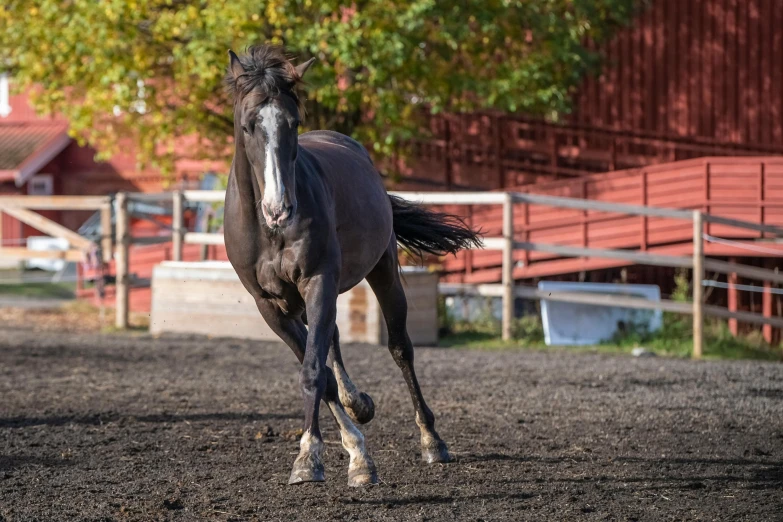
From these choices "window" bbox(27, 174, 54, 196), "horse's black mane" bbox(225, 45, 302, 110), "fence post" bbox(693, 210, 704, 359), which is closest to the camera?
"horse's black mane" bbox(225, 45, 302, 110)

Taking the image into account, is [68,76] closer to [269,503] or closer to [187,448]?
[187,448]

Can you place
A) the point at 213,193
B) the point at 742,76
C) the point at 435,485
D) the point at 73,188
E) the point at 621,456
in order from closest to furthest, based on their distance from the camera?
1. the point at 435,485
2. the point at 621,456
3. the point at 213,193
4. the point at 742,76
5. the point at 73,188

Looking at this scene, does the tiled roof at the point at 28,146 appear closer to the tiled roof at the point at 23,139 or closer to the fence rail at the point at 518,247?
the tiled roof at the point at 23,139

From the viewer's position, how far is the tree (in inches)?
515

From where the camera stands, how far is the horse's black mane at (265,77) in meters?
4.72

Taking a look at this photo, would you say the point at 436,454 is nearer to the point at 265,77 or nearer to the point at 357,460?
the point at 357,460

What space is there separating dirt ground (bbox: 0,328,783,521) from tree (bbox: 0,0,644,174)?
452 centimetres

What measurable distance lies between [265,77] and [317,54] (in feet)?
30.7

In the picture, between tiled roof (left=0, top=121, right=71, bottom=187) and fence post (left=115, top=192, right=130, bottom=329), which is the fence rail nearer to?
fence post (left=115, top=192, right=130, bottom=329)

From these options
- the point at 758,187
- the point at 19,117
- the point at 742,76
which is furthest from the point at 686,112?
the point at 19,117

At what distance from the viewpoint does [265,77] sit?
4742mm

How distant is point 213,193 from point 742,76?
10.7 metres

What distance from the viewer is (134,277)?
13766mm

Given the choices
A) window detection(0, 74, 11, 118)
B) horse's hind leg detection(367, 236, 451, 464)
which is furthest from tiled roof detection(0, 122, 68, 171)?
horse's hind leg detection(367, 236, 451, 464)
